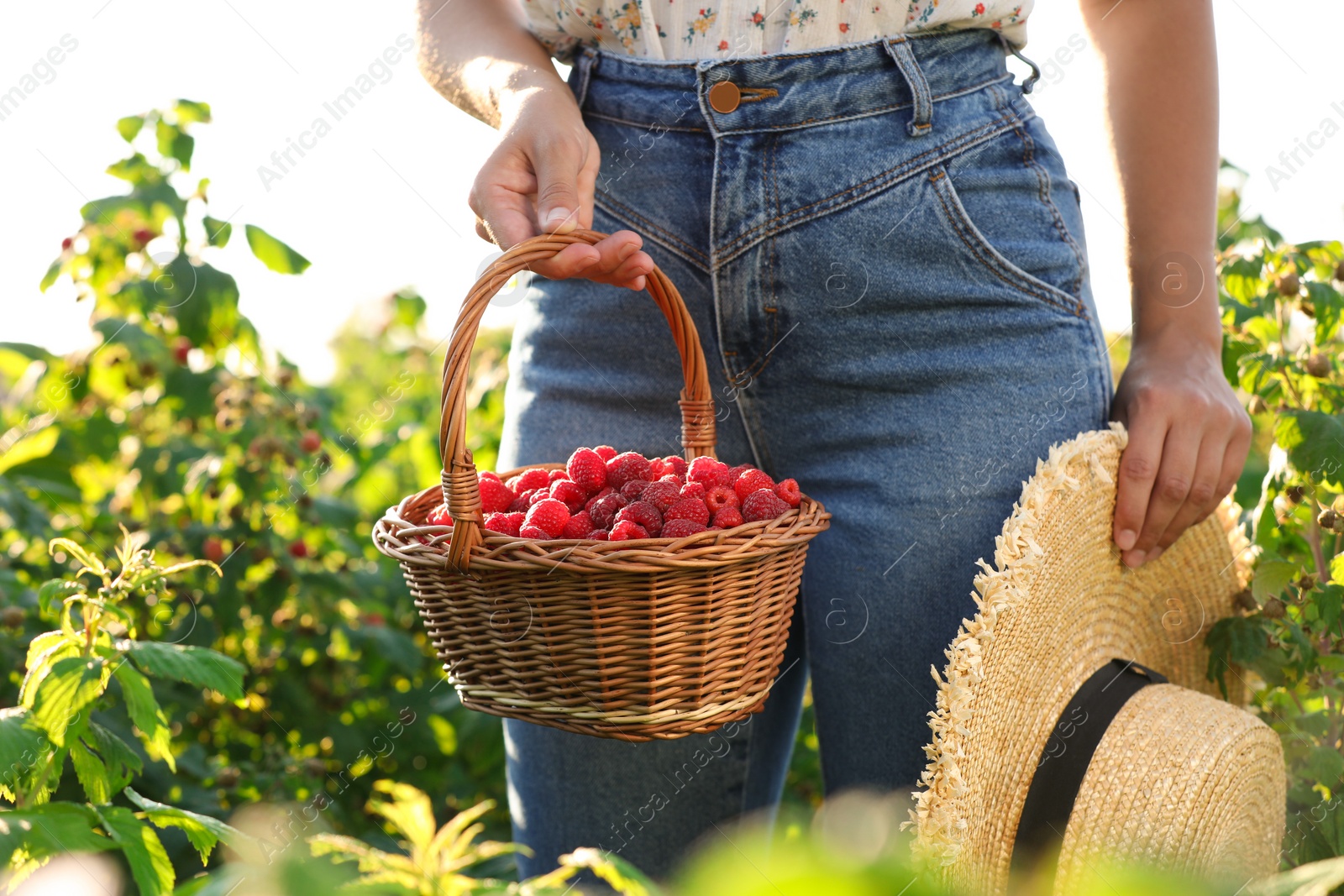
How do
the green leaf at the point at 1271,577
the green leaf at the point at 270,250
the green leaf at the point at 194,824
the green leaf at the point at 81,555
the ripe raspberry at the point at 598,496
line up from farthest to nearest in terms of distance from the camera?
the green leaf at the point at 270,250 → the green leaf at the point at 1271,577 → the ripe raspberry at the point at 598,496 → the green leaf at the point at 81,555 → the green leaf at the point at 194,824

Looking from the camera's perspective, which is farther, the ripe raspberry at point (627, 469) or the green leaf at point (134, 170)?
the green leaf at point (134, 170)

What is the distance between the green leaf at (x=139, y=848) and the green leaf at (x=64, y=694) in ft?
0.41

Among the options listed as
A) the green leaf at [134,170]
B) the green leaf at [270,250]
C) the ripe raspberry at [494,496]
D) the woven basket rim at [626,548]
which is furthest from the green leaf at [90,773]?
the green leaf at [134,170]

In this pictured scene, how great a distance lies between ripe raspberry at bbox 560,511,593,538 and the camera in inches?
39.9

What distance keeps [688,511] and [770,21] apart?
597 mm

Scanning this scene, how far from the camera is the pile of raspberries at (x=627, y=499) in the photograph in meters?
1.00

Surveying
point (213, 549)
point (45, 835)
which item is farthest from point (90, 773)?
point (213, 549)

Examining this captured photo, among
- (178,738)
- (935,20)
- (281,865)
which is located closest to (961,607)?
(935,20)

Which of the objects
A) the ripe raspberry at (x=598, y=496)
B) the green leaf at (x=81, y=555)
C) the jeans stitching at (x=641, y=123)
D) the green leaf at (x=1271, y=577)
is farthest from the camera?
the green leaf at (x=1271, y=577)

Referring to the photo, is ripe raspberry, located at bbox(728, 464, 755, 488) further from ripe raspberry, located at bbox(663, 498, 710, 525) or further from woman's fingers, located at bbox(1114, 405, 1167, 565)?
woman's fingers, located at bbox(1114, 405, 1167, 565)

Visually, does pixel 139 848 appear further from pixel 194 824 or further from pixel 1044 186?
pixel 1044 186

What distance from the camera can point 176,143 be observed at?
7.22 feet

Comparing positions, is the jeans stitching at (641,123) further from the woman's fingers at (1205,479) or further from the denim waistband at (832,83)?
the woman's fingers at (1205,479)

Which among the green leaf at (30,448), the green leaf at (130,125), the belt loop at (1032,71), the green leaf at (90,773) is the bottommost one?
the green leaf at (90,773)
